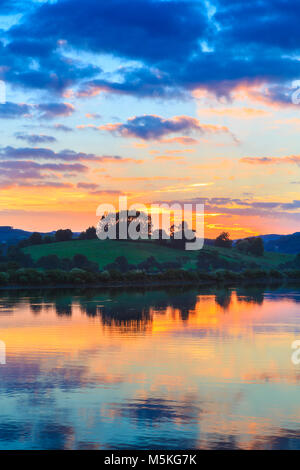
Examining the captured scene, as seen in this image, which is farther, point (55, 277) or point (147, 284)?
point (147, 284)

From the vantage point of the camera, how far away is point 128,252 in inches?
5595

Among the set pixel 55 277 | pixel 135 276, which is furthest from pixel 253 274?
pixel 55 277

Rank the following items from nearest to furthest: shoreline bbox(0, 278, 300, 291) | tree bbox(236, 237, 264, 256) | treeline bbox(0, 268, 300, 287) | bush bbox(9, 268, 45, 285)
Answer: bush bbox(9, 268, 45, 285)
shoreline bbox(0, 278, 300, 291)
treeline bbox(0, 268, 300, 287)
tree bbox(236, 237, 264, 256)

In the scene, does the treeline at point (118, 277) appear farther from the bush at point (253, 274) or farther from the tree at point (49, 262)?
the tree at point (49, 262)

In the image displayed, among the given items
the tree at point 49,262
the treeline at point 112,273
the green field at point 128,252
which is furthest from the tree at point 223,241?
the tree at point 49,262

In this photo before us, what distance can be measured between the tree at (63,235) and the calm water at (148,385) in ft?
412

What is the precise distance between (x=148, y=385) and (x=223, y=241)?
16414cm

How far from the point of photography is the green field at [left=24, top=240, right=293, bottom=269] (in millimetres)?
136875

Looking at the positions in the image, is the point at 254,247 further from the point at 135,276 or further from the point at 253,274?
the point at 135,276

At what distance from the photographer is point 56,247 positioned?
147 m

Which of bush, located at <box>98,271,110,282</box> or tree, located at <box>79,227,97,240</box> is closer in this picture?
bush, located at <box>98,271,110,282</box>

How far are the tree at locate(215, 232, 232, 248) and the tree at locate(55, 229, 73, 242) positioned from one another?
1866 inches

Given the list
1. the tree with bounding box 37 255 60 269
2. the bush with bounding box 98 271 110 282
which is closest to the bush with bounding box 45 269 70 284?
the bush with bounding box 98 271 110 282

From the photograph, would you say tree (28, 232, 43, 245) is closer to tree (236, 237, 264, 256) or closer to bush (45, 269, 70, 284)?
tree (236, 237, 264, 256)
